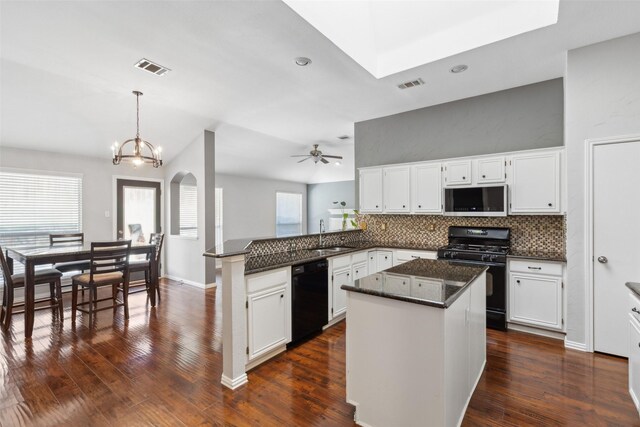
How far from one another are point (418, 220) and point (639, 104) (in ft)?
8.89

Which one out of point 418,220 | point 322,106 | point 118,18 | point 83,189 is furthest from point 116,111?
point 418,220

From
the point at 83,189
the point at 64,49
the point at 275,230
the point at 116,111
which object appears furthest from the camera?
the point at 275,230

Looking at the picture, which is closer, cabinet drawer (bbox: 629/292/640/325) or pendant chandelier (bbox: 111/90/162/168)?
cabinet drawer (bbox: 629/292/640/325)

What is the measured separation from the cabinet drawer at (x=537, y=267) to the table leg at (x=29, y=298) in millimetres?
5509

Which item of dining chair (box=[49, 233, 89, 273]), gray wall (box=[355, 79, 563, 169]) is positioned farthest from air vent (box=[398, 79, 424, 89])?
dining chair (box=[49, 233, 89, 273])

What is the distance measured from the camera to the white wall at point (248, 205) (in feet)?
26.3

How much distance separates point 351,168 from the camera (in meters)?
8.94

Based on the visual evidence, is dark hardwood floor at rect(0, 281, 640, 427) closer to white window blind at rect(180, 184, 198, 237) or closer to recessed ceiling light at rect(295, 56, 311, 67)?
recessed ceiling light at rect(295, 56, 311, 67)

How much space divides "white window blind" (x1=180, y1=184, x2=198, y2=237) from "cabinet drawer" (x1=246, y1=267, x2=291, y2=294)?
4654 mm

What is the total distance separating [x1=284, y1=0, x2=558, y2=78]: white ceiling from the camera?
2707 millimetres

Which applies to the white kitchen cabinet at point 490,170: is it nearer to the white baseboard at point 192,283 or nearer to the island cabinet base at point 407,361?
the island cabinet base at point 407,361

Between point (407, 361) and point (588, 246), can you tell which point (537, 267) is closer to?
point (588, 246)

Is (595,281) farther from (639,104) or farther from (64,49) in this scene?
(64,49)

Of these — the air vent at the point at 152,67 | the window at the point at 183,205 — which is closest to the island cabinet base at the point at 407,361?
the air vent at the point at 152,67
